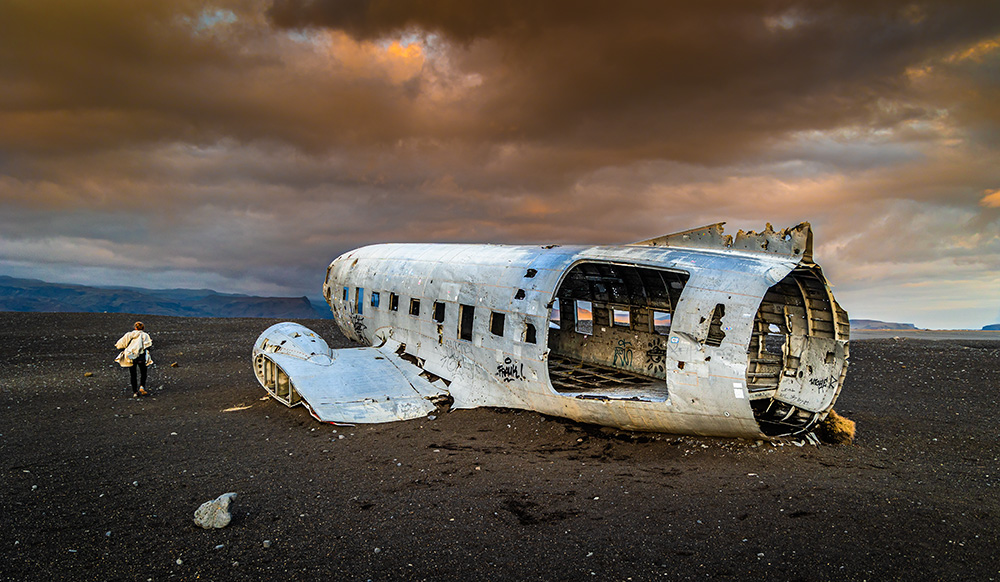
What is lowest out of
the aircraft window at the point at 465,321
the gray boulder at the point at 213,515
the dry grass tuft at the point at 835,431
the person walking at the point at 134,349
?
the gray boulder at the point at 213,515

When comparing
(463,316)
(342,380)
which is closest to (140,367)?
(342,380)

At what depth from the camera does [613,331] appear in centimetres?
1636

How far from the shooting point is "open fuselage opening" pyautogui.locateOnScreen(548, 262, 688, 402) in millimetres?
14583

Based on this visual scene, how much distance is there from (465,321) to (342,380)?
358 centimetres

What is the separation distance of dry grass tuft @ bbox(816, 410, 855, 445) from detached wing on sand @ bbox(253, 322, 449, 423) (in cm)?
860

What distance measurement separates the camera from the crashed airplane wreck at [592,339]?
9.55 meters

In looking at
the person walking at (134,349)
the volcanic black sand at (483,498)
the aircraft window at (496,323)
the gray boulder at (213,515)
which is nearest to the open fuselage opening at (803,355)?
the volcanic black sand at (483,498)

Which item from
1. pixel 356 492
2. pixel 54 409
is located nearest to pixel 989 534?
pixel 356 492

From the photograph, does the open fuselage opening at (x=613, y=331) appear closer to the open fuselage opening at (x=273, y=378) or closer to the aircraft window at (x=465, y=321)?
the aircraft window at (x=465, y=321)

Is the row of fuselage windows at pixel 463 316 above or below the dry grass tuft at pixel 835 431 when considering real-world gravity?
above

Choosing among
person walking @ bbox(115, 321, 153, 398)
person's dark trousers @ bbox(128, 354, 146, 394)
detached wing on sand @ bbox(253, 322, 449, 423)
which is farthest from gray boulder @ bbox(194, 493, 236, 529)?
person's dark trousers @ bbox(128, 354, 146, 394)

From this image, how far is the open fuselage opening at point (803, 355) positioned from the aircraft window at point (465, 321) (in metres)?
6.59

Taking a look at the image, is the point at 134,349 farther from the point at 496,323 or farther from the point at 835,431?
the point at 835,431

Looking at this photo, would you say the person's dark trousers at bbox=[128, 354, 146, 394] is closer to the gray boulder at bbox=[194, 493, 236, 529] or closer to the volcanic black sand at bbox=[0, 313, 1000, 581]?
the volcanic black sand at bbox=[0, 313, 1000, 581]
